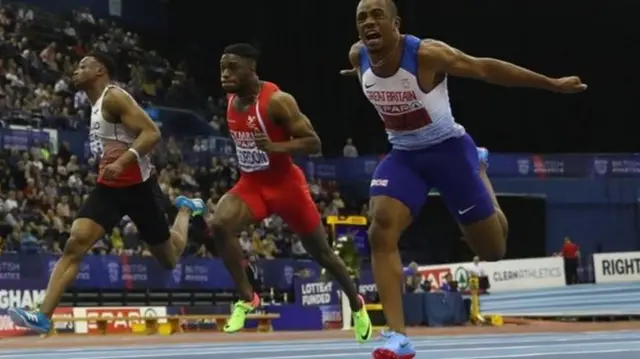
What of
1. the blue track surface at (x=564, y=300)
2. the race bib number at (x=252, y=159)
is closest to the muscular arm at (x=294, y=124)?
the race bib number at (x=252, y=159)

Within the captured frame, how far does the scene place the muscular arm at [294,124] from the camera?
8797 millimetres

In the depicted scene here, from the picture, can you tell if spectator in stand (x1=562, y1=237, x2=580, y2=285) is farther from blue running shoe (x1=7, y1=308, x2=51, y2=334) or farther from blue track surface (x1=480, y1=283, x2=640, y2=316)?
blue running shoe (x1=7, y1=308, x2=51, y2=334)

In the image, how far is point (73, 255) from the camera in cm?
878

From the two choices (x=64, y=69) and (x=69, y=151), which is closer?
(x=69, y=151)

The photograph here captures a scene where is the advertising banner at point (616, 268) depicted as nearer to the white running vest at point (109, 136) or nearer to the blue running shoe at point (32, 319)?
the white running vest at point (109, 136)

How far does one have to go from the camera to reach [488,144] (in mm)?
40156

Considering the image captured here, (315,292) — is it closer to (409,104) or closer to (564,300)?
(564,300)

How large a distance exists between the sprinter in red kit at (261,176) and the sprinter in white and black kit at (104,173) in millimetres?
677

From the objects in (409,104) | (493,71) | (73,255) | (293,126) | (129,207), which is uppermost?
(293,126)

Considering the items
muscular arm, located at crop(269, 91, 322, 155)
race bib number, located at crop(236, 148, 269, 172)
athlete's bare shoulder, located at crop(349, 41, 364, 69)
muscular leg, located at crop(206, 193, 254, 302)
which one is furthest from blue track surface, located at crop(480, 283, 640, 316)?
athlete's bare shoulder, located at crop(349, 41, 364, 69)

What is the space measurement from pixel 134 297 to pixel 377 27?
15.5m

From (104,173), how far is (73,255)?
2.44 feet

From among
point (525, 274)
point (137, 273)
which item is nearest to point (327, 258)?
point (137, 273)

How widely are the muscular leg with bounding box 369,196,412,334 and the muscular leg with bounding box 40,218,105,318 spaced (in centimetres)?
297
